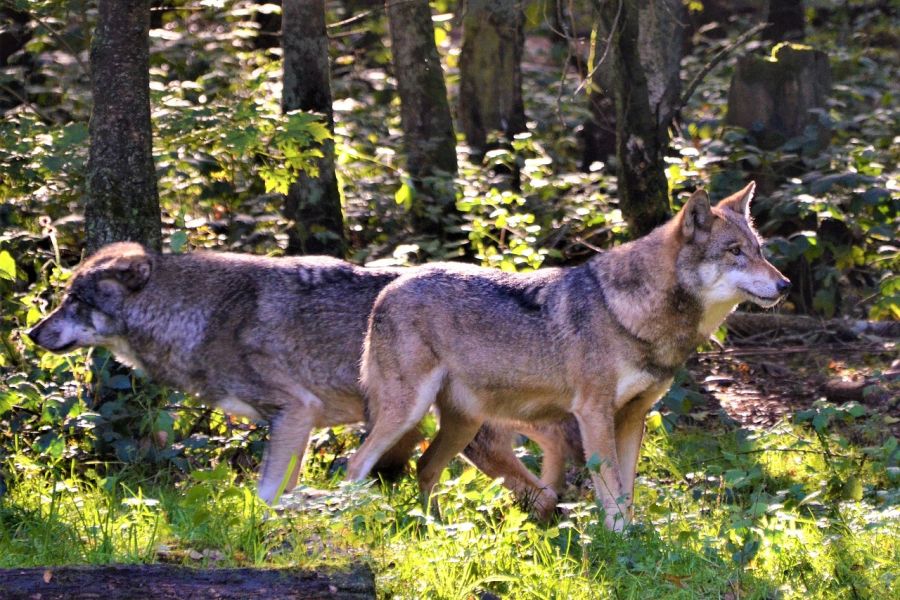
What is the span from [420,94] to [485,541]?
22.2 feet

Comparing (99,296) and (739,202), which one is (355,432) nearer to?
(99,296)

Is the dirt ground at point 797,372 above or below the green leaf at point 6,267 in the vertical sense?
below

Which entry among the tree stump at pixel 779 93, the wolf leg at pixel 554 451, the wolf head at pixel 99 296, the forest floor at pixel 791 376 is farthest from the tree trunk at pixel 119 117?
the tree stump at pixel 779 93

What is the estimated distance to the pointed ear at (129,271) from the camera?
7223 millimetres

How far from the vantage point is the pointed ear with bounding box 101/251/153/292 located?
7223mm

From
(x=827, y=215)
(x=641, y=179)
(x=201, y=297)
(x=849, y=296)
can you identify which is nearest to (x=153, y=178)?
(x=201, y=297)

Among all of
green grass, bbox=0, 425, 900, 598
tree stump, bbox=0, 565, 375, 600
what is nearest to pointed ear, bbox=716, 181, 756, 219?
green grass, bbox=0, 425, 900, 598

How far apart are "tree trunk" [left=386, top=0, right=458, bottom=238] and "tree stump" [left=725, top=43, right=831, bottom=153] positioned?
3.18m

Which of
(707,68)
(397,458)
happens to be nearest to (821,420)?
(397,458)

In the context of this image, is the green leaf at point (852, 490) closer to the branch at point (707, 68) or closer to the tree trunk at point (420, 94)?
the branch at point (707, 68)

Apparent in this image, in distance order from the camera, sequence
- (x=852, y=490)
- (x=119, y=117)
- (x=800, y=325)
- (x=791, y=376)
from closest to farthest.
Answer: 1. (x=852, y=490)
2. (x=119, y=117)
3. (x=791, y=376)
4. (x=800, y=325)

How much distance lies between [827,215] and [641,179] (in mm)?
1783

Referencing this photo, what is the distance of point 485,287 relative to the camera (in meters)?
6.86

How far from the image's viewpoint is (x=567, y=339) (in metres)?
6.68
